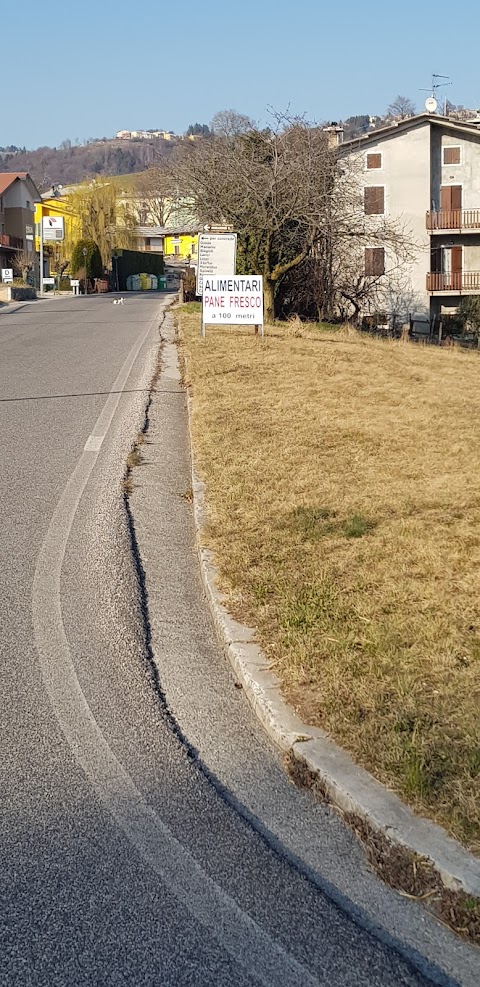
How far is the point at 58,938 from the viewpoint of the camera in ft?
10.2

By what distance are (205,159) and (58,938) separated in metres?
30.9

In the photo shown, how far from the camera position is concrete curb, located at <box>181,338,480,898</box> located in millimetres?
3377

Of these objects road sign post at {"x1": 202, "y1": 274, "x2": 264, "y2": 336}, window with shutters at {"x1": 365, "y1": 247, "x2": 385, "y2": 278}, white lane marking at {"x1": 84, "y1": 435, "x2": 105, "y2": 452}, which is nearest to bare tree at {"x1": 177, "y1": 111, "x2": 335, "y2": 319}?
window with shutters at {"x1": 365, "y1": 247, "x2": 385, "y2": 278}

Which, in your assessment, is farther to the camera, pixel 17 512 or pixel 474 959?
pixel 17 512

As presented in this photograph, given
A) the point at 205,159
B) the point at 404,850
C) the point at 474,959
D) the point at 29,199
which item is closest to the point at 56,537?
the point at 404,850

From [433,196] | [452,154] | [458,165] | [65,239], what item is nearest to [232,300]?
[433,196]

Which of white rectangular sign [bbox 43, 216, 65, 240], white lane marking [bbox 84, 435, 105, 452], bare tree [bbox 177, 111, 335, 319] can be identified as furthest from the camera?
white rectangular sign [bbox 43, 216, 65, 240]

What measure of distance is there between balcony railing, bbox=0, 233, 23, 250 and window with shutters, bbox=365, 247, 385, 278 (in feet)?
145

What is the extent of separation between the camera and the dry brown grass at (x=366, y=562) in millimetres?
4203

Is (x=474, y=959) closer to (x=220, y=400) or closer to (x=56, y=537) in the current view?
(x=56, y=537)

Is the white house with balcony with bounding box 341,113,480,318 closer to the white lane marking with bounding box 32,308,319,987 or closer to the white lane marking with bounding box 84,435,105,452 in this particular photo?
the white lane marking with bounding box 84,435,105,452

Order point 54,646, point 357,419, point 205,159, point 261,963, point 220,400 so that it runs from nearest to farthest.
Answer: point 261,963 → point 54,646 → point 357,419 → point 220,400 → point 205,159

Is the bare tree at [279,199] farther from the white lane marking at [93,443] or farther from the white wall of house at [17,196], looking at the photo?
the white wall of house at [17,196]

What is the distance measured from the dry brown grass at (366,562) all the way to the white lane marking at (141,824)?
2.60 ft
